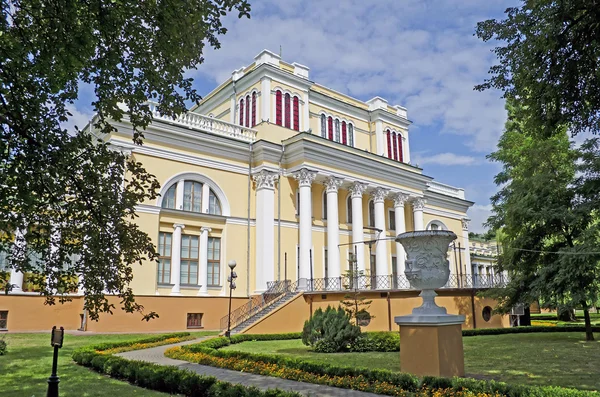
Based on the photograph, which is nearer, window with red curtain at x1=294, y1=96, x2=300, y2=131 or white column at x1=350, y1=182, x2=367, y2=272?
white column at x1=350, y1=182, x2=367, y2=272

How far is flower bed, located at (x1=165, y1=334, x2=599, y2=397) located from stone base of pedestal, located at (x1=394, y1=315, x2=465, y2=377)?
95 centimetres

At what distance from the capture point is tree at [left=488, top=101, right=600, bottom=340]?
1630 cm

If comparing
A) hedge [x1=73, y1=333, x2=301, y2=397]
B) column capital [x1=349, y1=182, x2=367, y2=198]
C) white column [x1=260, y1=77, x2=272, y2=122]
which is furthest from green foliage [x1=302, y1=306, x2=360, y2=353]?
white column [x1=260, y1=77, x2=272, y2=122]

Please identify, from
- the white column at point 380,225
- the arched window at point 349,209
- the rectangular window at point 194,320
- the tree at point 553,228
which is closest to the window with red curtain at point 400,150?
the white column at point 380,225

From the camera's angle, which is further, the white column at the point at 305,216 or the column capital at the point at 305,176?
the column capital at the point at 305,176

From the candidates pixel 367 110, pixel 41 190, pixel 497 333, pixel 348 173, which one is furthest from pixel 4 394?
pixel 367 110

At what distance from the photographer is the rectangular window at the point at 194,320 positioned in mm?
23294

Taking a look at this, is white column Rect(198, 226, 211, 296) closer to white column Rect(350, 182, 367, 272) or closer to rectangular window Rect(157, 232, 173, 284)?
rectangular window Rect(157, 232, 173, 284)

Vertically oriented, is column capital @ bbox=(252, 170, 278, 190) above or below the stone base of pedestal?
above

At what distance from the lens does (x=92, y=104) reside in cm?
679

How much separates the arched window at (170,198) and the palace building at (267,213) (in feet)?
0.20

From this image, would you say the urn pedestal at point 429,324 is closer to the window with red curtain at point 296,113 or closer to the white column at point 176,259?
the white column at point 176,259

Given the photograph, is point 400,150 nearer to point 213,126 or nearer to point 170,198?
point 213,126

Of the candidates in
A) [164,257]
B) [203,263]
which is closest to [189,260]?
[203,263]
